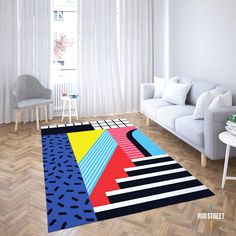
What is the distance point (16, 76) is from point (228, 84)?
3.72 meters

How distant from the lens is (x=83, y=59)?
214 inches

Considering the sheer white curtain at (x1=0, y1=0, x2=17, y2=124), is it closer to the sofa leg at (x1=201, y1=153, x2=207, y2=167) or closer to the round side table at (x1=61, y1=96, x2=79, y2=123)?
the round side table at (x1=61, y1=96, x2=79, y2=123)

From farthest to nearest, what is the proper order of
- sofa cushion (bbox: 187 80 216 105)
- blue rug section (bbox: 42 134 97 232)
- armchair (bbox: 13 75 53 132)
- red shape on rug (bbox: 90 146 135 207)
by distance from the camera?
armchair (bbox: 13 75 53 132)
sofa cushion (bbox: 187 80 216 105)
red shape on rug (bbox: 90 146 135 207)
blue rug section (bbox: 42 134 97 232)

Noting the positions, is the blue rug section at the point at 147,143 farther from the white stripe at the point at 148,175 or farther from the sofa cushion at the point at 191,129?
the white stripe at the point at 148,175

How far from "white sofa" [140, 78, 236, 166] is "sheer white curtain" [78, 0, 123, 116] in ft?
3.26

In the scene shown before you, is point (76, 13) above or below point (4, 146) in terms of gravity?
above

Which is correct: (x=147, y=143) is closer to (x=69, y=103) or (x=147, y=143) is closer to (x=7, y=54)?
(x=69, y=103)

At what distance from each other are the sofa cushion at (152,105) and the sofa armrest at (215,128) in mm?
1513

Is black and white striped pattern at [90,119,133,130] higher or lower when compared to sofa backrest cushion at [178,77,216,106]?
lower

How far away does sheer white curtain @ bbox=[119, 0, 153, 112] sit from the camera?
5574 mm

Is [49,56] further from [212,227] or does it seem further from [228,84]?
[212,227]

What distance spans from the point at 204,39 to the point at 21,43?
3.25m

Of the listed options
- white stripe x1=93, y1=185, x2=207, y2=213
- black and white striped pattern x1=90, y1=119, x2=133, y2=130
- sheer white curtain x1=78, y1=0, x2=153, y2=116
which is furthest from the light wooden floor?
sheer white curtain x1=78, y1=0, x2=153, y2=116

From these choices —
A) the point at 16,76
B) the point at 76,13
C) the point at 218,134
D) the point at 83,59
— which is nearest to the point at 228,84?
the point at 218,134
